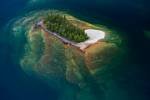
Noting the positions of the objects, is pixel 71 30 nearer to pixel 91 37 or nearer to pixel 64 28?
pixel 64 28

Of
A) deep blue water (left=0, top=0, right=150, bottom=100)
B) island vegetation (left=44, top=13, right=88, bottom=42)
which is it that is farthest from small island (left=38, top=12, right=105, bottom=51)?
deep blue water (left=0, top=0, right=150, bottom=100)

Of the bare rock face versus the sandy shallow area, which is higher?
the sandy shallow area

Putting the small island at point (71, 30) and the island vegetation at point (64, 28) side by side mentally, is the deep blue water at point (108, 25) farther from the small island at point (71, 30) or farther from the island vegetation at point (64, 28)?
the island vegetation at point (64, 28)

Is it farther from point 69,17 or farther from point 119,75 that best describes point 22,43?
point 119,75

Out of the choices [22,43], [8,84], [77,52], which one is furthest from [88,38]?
[8,84]

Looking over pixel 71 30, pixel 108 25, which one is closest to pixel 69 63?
pixel 71 30

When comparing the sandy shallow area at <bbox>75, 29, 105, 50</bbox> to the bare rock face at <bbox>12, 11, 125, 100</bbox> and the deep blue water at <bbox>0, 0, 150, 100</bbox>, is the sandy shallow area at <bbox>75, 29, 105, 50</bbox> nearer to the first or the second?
the bare rock face at <bbox>12, 11, 125, 100</bbox>
